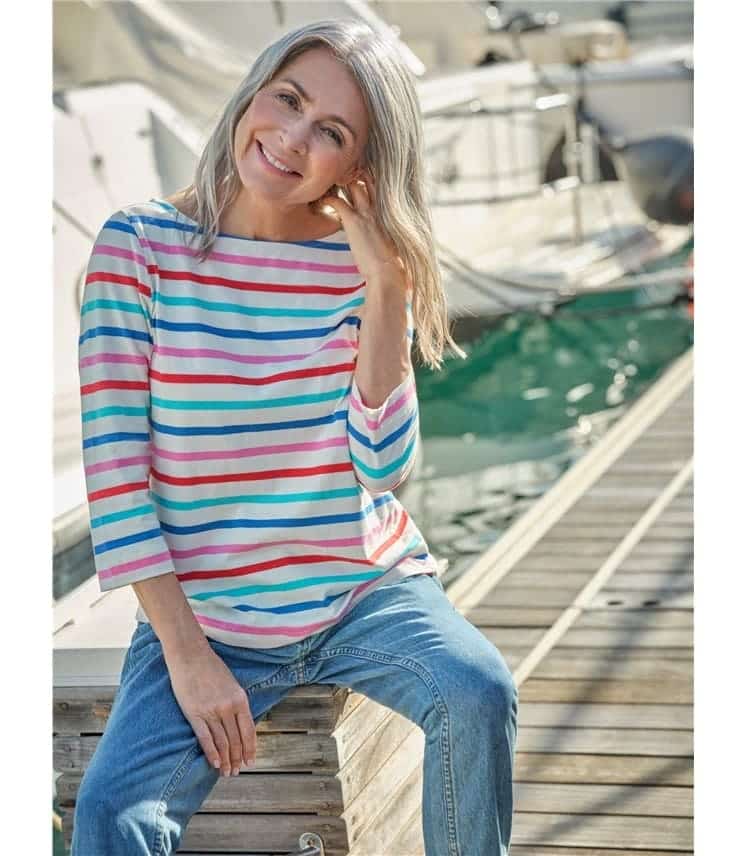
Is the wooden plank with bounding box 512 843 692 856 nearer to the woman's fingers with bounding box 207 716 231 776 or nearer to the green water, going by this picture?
the woman's fingers with bounding box 207 716 231 776

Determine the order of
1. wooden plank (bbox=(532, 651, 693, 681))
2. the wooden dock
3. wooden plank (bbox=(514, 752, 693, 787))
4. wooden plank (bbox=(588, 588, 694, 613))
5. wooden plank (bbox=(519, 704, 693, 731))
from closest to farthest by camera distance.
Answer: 1. the wooden dock
2. wooden plank (bbox=(514, 752, 693, 787))
3. wooden plank (bbox=(519, 704, 693, 731))
4. wooden plank (bbox=(532, 651, 693, 681))
5. wooden plank (bbox=(588, 588, 694, 613))

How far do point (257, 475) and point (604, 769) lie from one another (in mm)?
1198

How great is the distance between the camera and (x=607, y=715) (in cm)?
287

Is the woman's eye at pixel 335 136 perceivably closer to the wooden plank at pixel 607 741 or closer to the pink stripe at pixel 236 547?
the pink stripe at pixel 236 547

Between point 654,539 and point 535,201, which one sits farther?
point 535,201

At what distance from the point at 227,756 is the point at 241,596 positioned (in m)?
0.19

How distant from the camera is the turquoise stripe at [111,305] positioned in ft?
5.51

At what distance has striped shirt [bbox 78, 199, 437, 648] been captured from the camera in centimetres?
167

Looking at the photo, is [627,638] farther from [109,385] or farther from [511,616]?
[109,385]

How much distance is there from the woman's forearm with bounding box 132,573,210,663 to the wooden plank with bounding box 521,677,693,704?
4.96ft

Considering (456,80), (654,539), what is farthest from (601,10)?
(654,539)

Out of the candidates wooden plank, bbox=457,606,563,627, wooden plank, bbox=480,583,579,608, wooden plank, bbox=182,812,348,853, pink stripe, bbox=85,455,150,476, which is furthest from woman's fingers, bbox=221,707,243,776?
wooden plank, bbox=480,583,579,608

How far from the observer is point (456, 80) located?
9602mm
